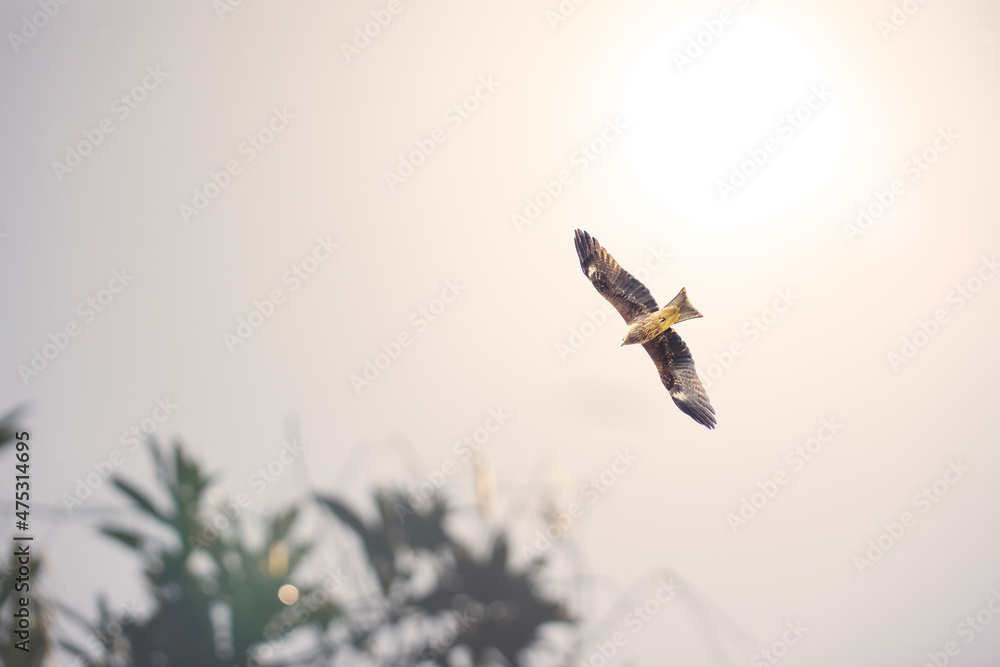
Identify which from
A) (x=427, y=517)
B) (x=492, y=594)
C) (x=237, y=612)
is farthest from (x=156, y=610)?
(x=492, y=594)

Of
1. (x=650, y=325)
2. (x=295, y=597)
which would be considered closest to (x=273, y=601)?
(x=295, y=597)

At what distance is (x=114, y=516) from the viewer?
5961 millimetres

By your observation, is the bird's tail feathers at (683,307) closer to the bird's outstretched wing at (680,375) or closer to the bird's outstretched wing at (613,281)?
the bird's outstretched wing at (680,375)

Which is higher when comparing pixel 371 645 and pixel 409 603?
pixel 409 603

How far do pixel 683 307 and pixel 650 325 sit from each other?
1.10 feet

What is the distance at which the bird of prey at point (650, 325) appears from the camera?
18.4 feet

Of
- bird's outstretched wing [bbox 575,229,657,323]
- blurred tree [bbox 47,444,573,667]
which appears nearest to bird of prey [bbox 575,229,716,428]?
bird's outstretched wing [bbox 575,229,657,323]

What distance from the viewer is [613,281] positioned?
6023 millimetres

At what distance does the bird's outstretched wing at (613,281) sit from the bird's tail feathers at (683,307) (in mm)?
364

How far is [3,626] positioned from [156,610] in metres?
1.29

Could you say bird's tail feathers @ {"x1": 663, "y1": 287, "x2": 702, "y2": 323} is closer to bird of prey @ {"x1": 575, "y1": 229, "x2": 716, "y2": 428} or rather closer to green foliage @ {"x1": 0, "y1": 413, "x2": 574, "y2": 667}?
bird of prey @ {"x1": 575, "y1": 229, "x2": 716, "y2": 428}

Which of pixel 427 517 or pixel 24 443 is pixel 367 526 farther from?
pixel 24 443

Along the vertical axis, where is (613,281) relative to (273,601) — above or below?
above

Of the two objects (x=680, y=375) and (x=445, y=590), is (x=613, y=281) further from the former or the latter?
(x=445, y=590)
